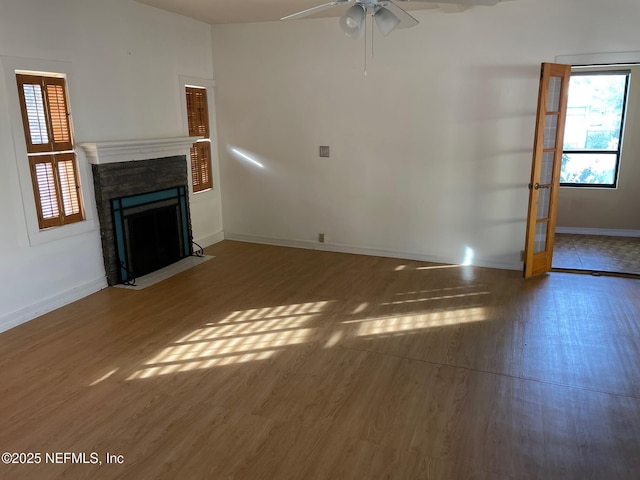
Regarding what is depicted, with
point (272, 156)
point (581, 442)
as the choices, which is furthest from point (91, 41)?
point (581, 442)

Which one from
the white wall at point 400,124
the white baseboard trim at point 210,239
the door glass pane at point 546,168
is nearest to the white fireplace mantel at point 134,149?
the white wall at point 400,124

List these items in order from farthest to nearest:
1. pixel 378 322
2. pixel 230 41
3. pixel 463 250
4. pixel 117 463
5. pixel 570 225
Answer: pixel 570 225
pixel 230 41
pixel 463 250
pixel 378 322
pixel 117 463

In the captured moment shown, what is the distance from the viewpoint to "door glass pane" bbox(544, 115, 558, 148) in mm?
4797

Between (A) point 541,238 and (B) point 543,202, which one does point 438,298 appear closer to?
(A) point 541,238

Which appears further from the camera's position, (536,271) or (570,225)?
(570,225)

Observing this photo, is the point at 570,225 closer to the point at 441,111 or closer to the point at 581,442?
the point at 441,111

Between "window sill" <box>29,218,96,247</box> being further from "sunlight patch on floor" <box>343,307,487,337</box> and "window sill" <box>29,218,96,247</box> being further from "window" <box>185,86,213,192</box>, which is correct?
"sunlight patch on floor" <box>343,307,487,337</box>

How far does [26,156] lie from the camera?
3898mm

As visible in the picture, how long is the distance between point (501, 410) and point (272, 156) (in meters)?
4.41

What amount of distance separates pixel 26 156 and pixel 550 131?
4.95 m

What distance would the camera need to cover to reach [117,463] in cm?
236

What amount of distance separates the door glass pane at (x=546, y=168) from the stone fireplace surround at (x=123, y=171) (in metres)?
3.99

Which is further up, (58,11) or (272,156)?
(58,11)

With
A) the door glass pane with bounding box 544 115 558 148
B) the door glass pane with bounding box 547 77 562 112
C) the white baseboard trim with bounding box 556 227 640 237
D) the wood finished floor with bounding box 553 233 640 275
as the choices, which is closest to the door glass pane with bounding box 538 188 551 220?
the door glass pane with bounding box 544 115 558 148
